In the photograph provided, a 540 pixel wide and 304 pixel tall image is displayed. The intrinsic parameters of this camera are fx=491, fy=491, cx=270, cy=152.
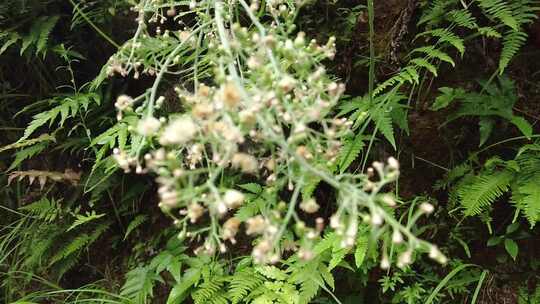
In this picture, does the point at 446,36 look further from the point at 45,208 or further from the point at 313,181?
the point at 45,208

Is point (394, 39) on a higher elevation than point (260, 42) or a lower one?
lower

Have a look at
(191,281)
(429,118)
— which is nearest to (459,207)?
(429,118)

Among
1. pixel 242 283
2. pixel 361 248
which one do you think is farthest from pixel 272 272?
pixel 361 248

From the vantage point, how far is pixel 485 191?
6.88 ft

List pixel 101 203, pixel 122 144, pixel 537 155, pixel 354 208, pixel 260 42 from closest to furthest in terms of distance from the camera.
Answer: pixel 354 208 < pixel 260 42 < pixel 537 155 < pixel 122 144 < pixel 101 203

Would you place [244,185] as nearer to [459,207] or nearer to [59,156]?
[459,207]

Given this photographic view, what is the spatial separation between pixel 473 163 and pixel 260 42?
1678mm

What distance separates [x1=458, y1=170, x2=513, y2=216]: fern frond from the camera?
209cm

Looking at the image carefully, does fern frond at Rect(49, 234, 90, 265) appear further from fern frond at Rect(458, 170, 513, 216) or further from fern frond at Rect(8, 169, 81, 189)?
fern frond at Rect(458, 170, 513, 216)

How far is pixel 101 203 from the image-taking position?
3.06 metres

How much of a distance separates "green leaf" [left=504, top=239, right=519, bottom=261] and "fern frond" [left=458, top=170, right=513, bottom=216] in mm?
205

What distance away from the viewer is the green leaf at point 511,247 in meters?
2.13

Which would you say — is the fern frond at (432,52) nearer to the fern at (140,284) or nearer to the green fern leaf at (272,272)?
the green fern leaf at (272,272)

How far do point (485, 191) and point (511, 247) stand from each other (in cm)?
30
